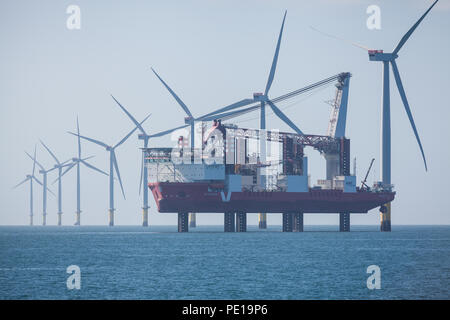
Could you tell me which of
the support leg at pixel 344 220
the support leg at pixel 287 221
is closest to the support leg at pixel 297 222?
the support leg at pixel 287 221

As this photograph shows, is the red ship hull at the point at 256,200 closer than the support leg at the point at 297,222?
Yes

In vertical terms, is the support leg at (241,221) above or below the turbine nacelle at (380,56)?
below

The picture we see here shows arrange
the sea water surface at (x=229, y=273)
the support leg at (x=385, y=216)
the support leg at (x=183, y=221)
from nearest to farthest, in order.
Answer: the sea water surface at (x=229, y=273) → the support leg at (x=183, y=221) → the support leg at (x=385, y=216)

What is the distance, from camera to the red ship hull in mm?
149000

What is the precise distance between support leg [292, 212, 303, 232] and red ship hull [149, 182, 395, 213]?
6.52m

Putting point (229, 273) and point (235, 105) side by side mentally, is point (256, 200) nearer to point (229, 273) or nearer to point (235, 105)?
point (235, 105)

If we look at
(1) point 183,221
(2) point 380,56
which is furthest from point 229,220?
(2) point 380,56

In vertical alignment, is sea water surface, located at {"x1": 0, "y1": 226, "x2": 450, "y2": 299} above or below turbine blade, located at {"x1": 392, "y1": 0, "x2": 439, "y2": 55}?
below

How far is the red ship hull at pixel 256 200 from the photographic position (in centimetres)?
14900

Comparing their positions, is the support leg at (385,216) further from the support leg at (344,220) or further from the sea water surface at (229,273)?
the sea water surface at (229,273)

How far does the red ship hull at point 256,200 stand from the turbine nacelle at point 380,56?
2545 cm

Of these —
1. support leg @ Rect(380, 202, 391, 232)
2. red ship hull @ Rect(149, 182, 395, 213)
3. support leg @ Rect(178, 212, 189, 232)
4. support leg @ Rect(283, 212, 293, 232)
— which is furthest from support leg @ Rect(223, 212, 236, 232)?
support leg @ Rect(380, 202, 391, 232)

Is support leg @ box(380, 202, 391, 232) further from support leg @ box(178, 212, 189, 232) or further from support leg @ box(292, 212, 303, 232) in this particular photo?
support leg @ box(178, 212, 189, 232)

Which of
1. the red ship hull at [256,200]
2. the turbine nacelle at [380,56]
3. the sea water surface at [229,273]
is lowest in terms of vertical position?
the sea water surface at [229,273]
